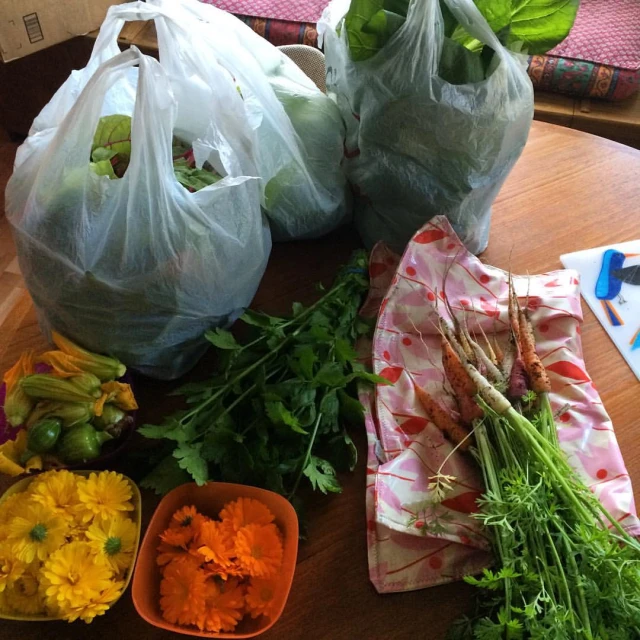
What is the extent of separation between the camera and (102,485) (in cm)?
52

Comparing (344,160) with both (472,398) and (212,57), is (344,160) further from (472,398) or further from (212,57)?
(472,398)

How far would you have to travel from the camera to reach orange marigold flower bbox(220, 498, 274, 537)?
20.6 inches

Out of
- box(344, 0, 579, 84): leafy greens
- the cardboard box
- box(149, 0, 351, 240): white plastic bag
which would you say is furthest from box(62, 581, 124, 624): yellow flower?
the cardboard box

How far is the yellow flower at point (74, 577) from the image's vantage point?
47 centimetres

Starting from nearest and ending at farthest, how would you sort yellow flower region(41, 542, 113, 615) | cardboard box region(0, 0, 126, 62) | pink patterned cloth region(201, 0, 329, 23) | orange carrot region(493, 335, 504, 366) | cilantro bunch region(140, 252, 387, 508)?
yellow flower region(41, 542, 113, 615), cilantro bunch region(140, 252, 387, 508), orange carrot region(493, 335, 504, 366), cardboard box region(0, 0, 126, 62), pink patterned cloth region(201, 0, 329, 23)

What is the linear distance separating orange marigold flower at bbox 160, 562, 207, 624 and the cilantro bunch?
0.07 meters

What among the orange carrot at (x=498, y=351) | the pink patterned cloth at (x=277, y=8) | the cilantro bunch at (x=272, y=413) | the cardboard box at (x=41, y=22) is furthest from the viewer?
the pink patterned cloth at (x=277, y=8)

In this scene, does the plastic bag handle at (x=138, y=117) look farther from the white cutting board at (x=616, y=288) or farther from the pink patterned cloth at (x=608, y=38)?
the pink patterned cloth at (x=608, y=38)

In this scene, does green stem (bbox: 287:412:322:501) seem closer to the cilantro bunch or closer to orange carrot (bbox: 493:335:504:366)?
the cilantro bunch

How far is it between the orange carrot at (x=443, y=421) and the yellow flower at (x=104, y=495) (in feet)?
1.05

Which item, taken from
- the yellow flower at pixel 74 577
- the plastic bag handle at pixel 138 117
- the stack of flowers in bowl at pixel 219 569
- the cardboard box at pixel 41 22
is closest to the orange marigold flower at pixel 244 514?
the stack of flowers in bowl at pixel 219 569

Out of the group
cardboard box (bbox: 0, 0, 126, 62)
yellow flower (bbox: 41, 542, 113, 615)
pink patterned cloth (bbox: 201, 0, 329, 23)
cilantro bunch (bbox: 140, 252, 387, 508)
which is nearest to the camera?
yellow flower (bbox: 41, 542, 113, 615)

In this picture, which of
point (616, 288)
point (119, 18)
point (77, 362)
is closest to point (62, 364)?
point (77, 362)

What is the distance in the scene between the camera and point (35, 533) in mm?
485
